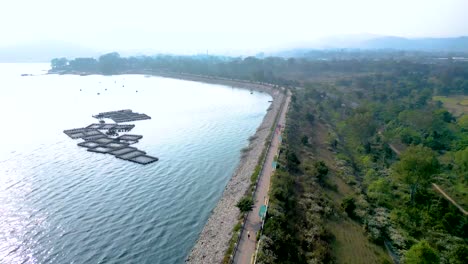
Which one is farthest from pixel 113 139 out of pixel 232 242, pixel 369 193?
pixel 369 193

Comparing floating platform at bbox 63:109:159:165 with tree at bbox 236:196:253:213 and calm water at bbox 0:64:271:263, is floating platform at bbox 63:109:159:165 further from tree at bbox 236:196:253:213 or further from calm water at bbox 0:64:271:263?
tree at bbox 236:196:253:213

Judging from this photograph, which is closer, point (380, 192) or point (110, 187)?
point (380, 192)

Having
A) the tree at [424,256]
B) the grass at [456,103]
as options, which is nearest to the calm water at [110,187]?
the tree at [424,256]

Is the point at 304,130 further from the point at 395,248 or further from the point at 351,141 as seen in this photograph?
the point at 395,248

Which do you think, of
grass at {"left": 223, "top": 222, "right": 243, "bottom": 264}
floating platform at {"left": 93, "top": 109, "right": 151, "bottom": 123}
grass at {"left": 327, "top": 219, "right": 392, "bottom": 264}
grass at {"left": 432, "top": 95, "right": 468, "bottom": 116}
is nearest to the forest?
grass at {"left": 327, "top": 219, "right": 392, "bottom": 264}

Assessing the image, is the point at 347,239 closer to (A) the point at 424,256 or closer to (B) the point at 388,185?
(A) the point at 424,256

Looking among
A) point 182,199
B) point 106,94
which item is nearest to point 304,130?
point 182,199
